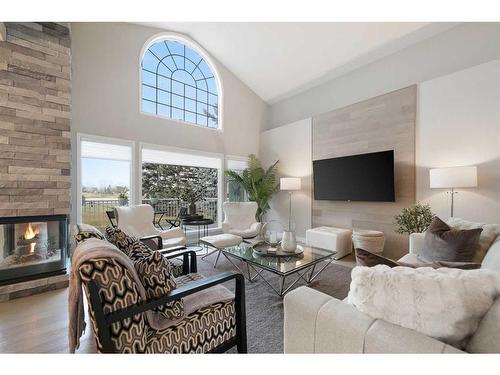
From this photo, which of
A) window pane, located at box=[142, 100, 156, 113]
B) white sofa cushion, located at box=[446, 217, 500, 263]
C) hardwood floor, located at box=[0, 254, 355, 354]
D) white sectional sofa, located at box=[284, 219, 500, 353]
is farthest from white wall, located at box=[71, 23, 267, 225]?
white sofa cushion, located at box=[446, 217, 500, 263]

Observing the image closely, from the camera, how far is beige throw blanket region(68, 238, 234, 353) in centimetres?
106

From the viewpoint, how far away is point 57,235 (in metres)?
2.73

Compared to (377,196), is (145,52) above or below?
above

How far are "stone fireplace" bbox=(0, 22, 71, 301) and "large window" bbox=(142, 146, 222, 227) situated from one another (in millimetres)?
1843

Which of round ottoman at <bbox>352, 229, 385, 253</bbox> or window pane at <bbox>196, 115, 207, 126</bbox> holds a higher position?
window pane at <bbox>196, 115, 207, 126</bbox>

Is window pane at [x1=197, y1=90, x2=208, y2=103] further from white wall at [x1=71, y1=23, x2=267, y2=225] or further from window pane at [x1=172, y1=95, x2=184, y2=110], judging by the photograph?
white wall at [x1=71, y1=23, x2=267, y2=225]

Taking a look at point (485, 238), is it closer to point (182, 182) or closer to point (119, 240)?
point (119, 240)

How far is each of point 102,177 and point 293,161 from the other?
12.5 feet

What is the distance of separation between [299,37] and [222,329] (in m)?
4.44

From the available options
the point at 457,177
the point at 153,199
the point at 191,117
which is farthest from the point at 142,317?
the point at 191,117

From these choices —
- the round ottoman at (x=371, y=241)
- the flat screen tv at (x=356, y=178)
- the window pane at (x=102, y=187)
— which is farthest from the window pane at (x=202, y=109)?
the round ottoman at (x=371, y=241)

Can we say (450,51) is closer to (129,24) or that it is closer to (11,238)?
(129,24)

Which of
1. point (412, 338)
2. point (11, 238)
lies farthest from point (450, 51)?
point (11, 238)

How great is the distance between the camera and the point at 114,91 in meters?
3.94
